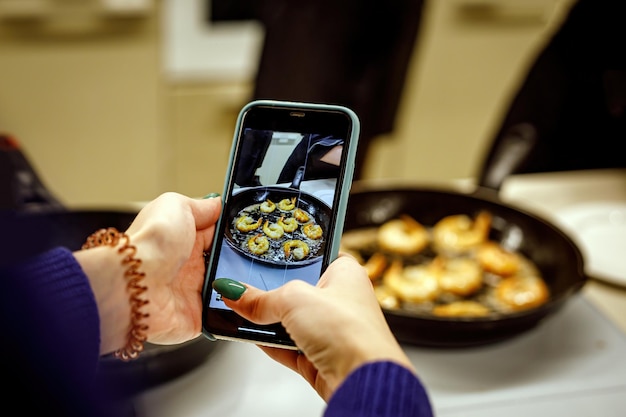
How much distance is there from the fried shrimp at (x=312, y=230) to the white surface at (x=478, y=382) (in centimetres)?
24

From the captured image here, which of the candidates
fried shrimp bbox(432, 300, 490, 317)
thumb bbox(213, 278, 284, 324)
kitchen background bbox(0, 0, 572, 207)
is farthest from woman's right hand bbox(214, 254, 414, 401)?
kitchen background bbox(0, 0, 572, 207)

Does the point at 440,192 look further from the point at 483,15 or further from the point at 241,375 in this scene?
the point at 483,15

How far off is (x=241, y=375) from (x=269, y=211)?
0.98 ft

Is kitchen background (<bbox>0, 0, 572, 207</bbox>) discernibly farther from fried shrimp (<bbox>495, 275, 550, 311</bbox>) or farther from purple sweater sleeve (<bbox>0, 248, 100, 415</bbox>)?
purple sweater sleeve (<bbox>0, 248, 100, 415</bbox>)

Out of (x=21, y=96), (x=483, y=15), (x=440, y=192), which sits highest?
(x=483, y=15)

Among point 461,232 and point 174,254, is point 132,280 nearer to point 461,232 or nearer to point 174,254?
point 174,254

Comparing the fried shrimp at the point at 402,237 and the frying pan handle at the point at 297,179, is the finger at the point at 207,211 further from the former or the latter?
the fried shrimp at the point at 402,237

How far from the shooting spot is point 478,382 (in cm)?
64

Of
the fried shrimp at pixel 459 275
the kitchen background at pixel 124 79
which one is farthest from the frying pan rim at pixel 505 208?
the kitchen background at pixel 124 79

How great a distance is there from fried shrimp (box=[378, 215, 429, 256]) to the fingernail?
51 centimetres

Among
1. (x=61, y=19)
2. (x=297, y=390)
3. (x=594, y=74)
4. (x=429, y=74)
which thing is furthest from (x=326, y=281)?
(x=429, y=74)

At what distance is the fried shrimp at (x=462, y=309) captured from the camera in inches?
28.7

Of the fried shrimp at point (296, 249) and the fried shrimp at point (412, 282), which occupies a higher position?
the fried shrimp at point (296, 249)

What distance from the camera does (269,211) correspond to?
360 millimetres
